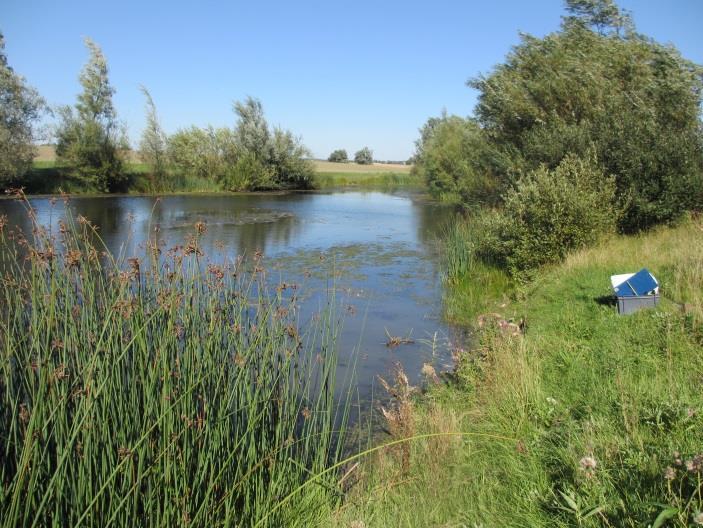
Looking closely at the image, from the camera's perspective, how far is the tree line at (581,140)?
30.9 feet

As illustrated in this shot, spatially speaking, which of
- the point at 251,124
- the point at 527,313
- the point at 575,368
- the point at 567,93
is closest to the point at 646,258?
the point at 527,313

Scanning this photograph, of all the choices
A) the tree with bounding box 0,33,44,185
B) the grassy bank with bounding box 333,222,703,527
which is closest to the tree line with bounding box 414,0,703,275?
the grassy bank with bounding box 333,222,703,527

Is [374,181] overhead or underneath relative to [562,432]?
overhead

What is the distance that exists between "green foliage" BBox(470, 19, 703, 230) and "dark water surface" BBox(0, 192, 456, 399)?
12.3ft

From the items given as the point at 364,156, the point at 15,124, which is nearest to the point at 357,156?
the point at 364,156

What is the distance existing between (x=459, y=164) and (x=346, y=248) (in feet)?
28.8

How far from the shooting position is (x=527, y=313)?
22.3 ft

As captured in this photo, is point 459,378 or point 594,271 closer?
point 459,378

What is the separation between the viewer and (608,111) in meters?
12.4

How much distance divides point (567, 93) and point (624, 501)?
529 inches

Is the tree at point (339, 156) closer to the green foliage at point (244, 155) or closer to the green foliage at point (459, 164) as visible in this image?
the green foliage at point (459, 164)

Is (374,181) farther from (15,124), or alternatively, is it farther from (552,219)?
(552,219)

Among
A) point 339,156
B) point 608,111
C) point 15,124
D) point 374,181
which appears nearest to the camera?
point 608,111

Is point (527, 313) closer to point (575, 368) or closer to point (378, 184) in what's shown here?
point (575, 368)
